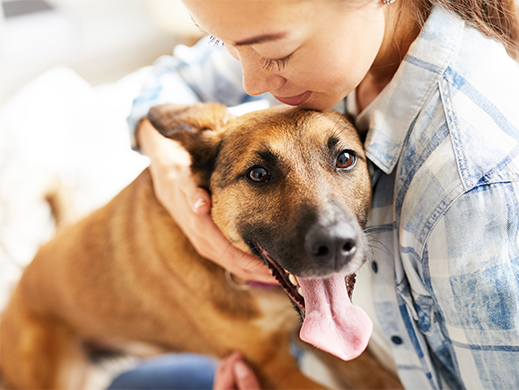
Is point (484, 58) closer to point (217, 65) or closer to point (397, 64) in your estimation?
point (397, 64)

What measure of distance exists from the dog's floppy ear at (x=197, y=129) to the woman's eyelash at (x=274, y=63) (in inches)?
16.7

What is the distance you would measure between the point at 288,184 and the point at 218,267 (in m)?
0.55

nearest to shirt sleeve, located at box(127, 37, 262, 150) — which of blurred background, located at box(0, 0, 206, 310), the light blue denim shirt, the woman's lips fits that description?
blurred background, located at box(0, 0, 206, 310)

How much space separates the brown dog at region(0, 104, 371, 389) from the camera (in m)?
0.91

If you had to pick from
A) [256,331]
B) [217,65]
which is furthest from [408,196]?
[217,65]

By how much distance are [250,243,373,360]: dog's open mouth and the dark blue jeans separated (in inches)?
42.9

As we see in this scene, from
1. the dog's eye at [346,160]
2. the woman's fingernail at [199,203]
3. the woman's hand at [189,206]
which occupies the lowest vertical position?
the woman's hand at [189,206]

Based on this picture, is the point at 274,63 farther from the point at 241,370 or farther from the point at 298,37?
the point at 241,370

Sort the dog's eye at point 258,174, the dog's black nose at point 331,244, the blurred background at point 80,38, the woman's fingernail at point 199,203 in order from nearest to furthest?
the dog's black nose at point 331,244 < the dog's eye at point 258,174 < the woman's fingernail at point 199,203 < the blurred background at point 80,38

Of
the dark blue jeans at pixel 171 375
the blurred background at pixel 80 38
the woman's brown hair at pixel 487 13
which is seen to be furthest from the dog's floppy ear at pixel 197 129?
the blurred background at pixel 80 38

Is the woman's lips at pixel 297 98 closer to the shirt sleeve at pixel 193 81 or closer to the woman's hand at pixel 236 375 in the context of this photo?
the shirt sleeve at pixel 193 81

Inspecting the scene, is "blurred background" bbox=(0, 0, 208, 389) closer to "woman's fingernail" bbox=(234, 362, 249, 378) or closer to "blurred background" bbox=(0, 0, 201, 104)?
"blurred background" bbox=(0, 0, 201, 104)

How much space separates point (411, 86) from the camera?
0.94 meters

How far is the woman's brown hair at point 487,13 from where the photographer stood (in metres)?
0.94
